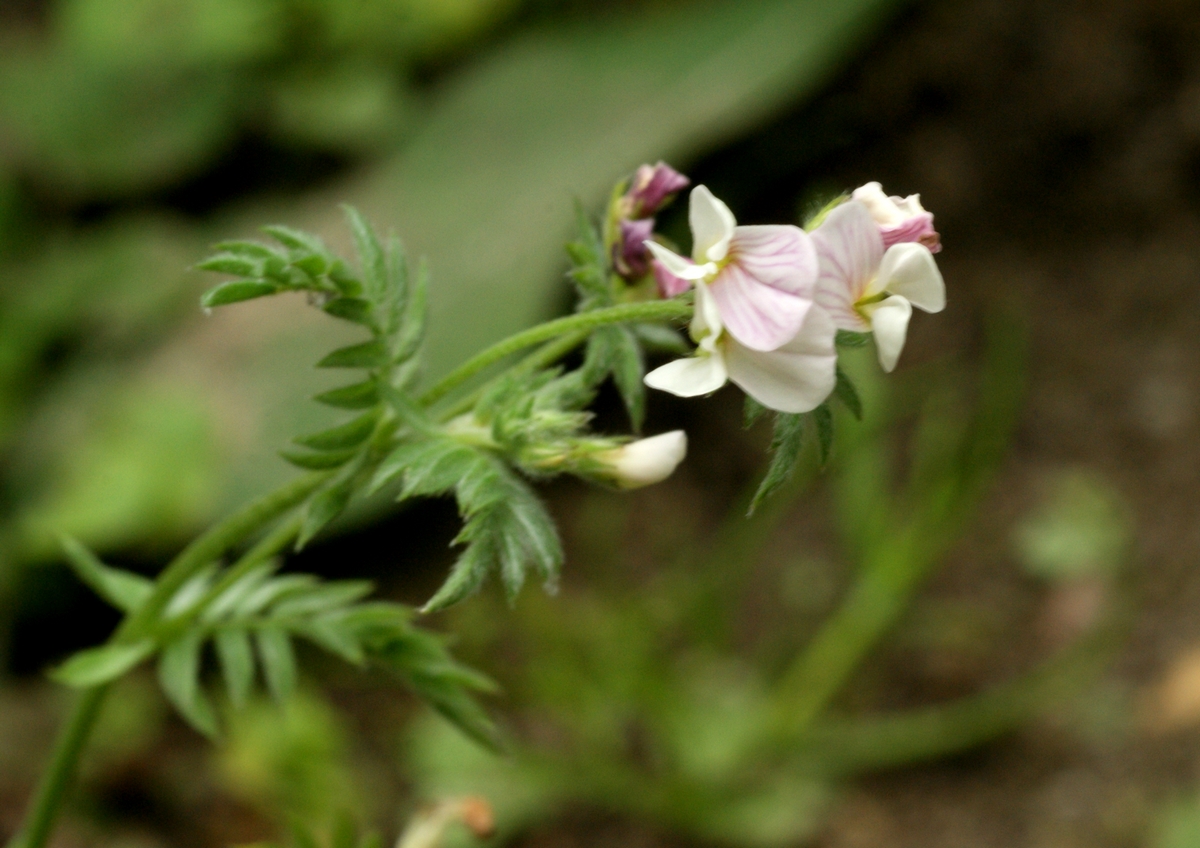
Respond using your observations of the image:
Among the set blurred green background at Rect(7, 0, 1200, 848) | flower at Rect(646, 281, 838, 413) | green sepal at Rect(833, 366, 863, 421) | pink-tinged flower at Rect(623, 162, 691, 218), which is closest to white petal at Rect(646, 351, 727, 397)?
flower at Rect(646, 281, 838, 413)

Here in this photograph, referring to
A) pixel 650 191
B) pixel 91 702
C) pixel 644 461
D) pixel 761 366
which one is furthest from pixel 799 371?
pixel 91 702

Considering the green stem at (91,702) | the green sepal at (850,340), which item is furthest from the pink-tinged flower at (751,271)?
the green stem at (91,702)

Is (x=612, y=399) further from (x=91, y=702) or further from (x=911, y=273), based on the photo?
(x=911, y=273)

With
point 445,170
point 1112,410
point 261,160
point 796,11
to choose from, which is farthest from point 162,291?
point 1112,410

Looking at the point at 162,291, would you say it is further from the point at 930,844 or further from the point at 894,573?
the point at 930,844

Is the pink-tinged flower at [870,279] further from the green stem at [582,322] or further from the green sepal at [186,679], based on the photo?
the green sepal at [186,679]

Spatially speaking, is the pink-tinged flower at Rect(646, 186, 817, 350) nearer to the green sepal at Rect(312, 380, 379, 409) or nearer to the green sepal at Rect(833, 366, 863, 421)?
the green sepal at Rect(833, 366, 863, 421)
